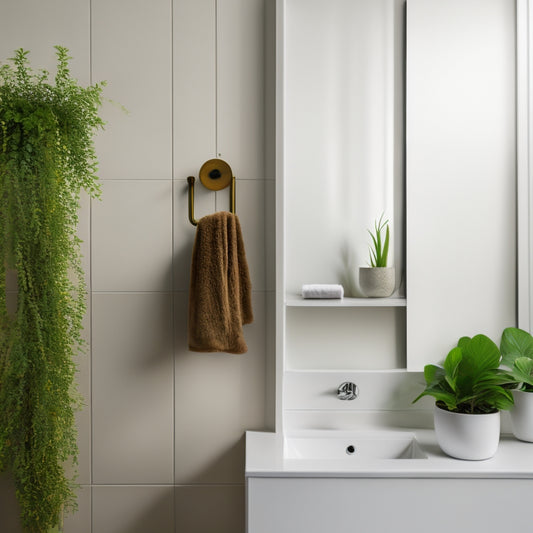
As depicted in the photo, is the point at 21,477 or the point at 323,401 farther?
the point at 323,401

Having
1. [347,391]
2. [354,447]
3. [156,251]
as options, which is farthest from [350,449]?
[156,251]

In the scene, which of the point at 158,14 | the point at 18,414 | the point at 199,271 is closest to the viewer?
the point at 18,414

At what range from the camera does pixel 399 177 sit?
1588mm

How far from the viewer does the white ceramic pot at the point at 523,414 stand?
1.44m

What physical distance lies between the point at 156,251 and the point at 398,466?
87cm

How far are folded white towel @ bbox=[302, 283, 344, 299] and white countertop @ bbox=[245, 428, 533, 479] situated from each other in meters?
0.42

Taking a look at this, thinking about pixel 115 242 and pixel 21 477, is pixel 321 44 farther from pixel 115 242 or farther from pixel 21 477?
pixel 21 477

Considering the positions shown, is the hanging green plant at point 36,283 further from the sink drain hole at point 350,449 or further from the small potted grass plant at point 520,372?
the small potted grass plant at point 520,372

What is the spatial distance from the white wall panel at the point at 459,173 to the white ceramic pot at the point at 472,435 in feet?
0.89

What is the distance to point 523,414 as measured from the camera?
146 centimetres

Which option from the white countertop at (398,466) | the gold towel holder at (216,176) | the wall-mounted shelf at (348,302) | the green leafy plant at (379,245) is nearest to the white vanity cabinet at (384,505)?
the white countertop at (398,466)

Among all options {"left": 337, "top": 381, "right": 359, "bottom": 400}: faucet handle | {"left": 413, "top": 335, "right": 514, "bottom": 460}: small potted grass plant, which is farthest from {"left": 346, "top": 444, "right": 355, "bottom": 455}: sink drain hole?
{"left": 413, "top": 335, "right": 514, "bottom": 460}: small potted grass plant

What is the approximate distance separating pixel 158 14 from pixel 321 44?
48 centimetres

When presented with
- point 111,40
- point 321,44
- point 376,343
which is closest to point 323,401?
point 376,343
